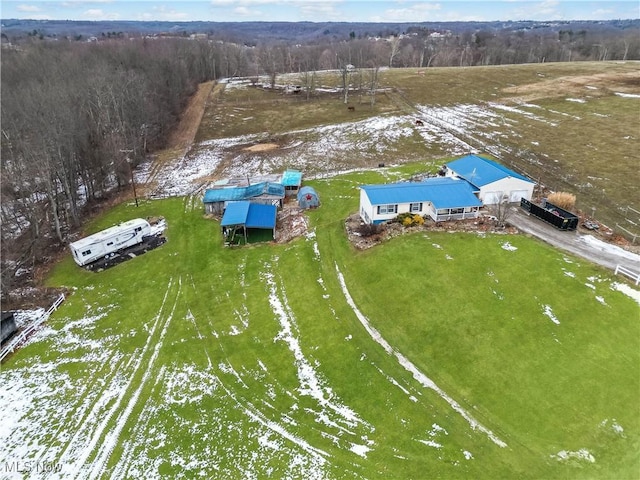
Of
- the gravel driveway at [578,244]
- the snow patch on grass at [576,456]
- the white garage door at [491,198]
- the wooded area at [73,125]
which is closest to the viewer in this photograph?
the snow patch on grass at [576,456]

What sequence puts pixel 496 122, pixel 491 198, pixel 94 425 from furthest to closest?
pixel 496 122
pixel 491 198
pixel 94 425

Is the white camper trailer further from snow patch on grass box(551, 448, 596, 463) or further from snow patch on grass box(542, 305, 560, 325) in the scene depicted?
snow patch on grass box(551, 448, 596, 463)

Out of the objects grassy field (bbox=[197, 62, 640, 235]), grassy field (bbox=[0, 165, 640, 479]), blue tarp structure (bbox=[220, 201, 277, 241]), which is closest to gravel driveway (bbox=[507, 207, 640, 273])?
grassy field (bbox=[0, 165, 640, 479])

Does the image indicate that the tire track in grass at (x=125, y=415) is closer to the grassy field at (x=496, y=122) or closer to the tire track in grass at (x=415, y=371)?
the tire track in grass at (x=415, y=371)

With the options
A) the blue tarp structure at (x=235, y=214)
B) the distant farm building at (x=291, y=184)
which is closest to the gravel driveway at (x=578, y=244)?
the distant farm building at (x=291, y=184)

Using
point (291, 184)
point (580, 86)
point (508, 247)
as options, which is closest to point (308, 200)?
point (291, 184)

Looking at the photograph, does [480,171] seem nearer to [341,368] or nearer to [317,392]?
[341,368]
